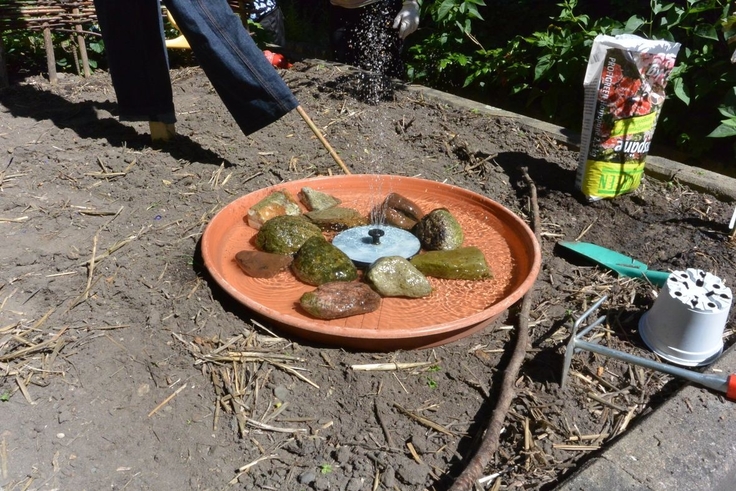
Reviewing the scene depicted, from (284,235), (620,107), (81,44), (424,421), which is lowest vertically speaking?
(424,421)

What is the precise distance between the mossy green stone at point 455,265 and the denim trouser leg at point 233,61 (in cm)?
125

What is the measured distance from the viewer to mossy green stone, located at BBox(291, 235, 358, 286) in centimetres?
249

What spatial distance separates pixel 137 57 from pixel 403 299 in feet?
7.47

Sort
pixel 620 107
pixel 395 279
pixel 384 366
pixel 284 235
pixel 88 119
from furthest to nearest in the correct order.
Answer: pixel 88 119 → pixel 620 107 → pixel 284 235 → pixel 395 279 → pixel 384 366

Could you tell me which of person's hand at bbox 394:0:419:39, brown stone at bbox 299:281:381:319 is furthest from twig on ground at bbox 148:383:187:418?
person's hand at bbox 394:0:419:39

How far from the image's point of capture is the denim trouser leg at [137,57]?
11.2 feet

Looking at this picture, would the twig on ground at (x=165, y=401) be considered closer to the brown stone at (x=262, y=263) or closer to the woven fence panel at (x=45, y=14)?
the brown stone at (x=262, y=263)

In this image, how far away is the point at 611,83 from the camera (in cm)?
293

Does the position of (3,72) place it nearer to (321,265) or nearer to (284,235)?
(284,235)

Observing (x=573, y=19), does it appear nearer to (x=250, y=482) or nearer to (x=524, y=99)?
(x=524, y=99)

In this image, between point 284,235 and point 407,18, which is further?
point 407,18

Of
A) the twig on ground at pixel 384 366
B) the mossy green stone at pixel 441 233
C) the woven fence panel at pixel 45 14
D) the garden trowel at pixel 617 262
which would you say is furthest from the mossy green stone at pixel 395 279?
the woven fence panel at pixel 45 14

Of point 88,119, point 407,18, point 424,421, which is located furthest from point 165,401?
point 407,18

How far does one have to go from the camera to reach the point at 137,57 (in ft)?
11.6
